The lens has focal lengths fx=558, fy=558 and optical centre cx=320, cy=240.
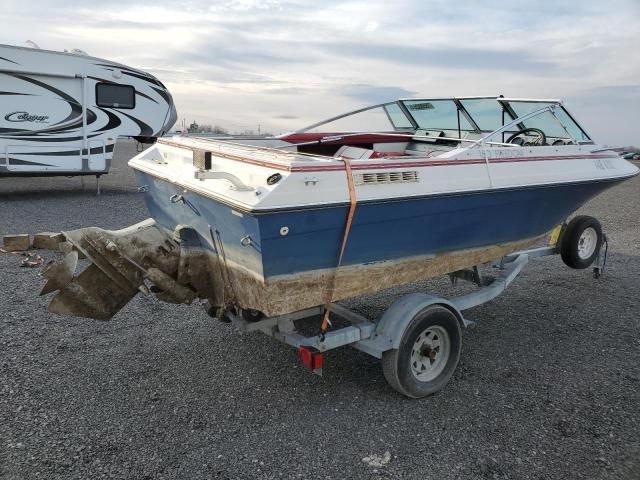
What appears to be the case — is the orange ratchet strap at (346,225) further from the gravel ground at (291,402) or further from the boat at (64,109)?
the boat at (64,109)

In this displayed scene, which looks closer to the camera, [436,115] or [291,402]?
[291,402]

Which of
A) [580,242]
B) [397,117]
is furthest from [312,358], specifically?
[580,242]

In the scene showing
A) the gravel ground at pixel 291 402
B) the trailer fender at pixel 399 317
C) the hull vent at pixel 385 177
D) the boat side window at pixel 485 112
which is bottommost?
the gravel ground at pixel 291 402

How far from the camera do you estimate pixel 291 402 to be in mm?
3518

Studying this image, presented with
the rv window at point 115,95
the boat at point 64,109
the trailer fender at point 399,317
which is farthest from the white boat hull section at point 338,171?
the rv window at point 115,95

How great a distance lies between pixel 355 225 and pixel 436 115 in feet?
9.59

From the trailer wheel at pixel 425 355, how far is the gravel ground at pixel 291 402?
0.39 feet

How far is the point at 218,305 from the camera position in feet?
11.7

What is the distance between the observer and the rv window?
10742 mm

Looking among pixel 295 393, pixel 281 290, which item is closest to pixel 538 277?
pixel 295 393

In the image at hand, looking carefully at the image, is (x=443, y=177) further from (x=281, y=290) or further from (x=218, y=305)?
(x=218, y=305)

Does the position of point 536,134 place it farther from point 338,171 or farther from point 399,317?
point 338,171

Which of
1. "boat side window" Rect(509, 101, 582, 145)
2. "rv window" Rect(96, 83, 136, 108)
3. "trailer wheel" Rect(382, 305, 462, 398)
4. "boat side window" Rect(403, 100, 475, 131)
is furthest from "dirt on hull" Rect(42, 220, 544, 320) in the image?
"rv window" Rect(96, 83, 136, 108)

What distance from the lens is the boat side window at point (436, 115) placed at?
18.1 ft
